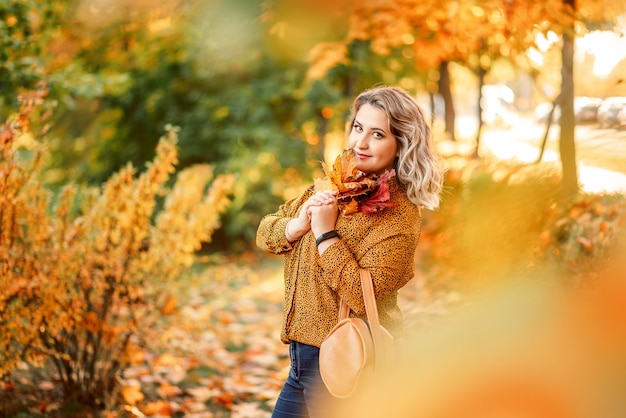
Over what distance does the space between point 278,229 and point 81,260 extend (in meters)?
1.72

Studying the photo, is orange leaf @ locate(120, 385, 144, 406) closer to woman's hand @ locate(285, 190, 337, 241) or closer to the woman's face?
woman's hand @ locate(285, 190, 337, 241)

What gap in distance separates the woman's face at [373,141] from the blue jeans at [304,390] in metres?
0.63

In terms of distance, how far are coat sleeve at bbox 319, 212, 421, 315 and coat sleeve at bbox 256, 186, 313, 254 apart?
1.03ft

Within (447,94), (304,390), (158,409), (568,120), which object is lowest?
(158,409)

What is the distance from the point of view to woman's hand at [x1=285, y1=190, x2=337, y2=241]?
2061 millimetres

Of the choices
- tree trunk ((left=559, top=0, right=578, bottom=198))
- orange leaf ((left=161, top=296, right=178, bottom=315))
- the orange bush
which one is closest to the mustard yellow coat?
the orange bush

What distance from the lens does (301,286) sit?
7.22 ft

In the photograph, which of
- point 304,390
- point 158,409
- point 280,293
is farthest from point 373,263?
point 280,293

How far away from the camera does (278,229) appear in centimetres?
233

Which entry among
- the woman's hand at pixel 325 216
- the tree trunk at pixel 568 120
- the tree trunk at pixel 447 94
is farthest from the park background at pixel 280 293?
the tree trunk at pixel 447 94

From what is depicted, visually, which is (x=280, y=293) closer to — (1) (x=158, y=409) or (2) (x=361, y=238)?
(1) (x=158, y=409)

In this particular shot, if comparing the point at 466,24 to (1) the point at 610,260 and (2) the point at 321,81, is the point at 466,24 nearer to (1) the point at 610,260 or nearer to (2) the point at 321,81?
(1) the point at 610,260

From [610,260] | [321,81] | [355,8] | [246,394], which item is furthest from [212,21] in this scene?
[610,260]

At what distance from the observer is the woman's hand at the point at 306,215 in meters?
2.06
